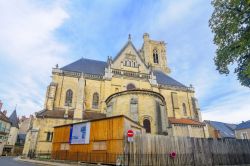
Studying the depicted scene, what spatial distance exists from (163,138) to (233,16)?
11.0 metres

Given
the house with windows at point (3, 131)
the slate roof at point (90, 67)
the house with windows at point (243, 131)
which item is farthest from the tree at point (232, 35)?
the house with windows at point (3, 131)

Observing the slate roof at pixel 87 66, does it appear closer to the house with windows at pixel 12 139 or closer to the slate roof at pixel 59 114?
the slate roof at pixel 59 114

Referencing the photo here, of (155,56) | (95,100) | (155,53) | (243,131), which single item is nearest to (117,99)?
(95,100)

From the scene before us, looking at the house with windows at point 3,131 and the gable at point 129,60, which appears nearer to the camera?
the gable at point 129,60

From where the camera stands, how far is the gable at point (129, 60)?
34594mm

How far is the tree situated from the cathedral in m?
9.70

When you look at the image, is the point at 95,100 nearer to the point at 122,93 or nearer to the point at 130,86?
the point at 130,86

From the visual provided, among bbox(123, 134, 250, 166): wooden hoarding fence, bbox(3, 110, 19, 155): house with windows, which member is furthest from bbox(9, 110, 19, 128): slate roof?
bbox(123, 134, 250, 166): wooden hoarding fence

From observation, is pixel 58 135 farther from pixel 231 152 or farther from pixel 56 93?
pixel 231 152

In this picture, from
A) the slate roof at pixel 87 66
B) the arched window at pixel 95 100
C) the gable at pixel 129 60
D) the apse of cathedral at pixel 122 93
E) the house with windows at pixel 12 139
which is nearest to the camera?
the apse of cathedral at pixel 122 93

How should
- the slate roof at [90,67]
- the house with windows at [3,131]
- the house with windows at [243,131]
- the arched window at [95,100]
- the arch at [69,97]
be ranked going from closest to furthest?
the arch at [69,97] < the arched window at [95,100] < the slate roof at [90,67] < the house with windows at [243,131] < the house with windows at [3,131]

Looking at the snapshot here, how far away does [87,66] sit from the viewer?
1385 inches

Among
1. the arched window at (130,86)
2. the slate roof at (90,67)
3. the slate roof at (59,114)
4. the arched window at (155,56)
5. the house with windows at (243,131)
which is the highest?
the arched window at (155,56)

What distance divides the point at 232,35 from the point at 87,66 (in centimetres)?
2662
